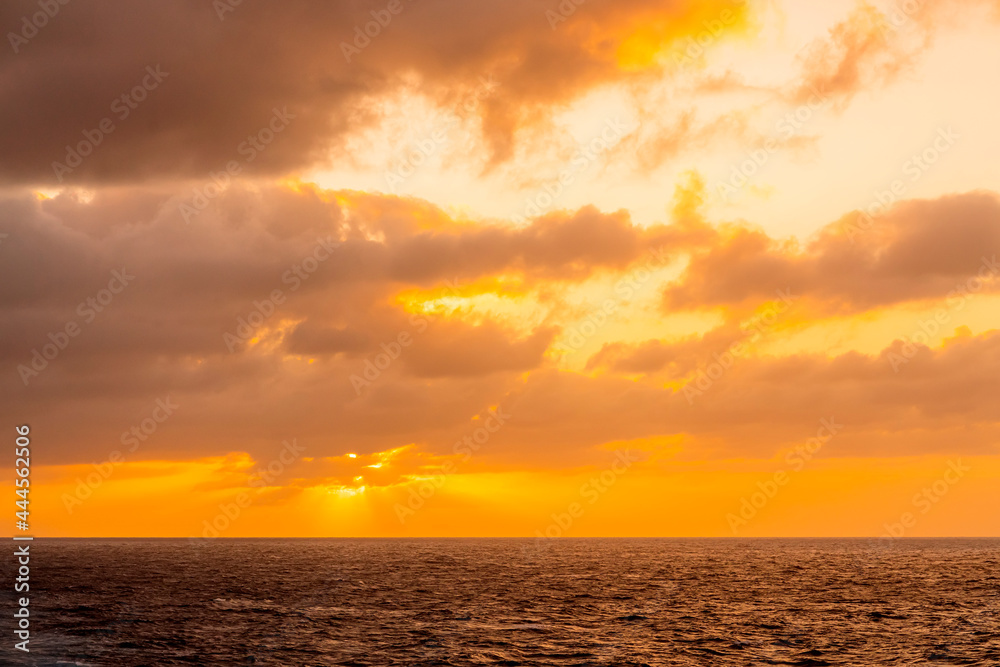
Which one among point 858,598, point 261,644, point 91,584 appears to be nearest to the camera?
point 261,644

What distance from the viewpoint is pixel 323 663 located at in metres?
49.0

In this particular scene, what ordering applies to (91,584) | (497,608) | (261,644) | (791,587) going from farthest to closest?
(91,584), (791,587), (497,608), (261,644)

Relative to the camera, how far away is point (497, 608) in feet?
255

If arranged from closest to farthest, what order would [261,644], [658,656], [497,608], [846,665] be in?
[846,665]
[658,656]
[261,644]
[497,608]

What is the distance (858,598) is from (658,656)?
4719 centimetres

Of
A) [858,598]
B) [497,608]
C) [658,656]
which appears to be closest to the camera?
[658,656]

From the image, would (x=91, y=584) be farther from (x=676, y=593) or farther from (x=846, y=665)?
(x=846, y=665)

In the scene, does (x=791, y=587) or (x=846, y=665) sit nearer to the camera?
(x=846, y=665)

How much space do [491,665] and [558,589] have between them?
173 feet

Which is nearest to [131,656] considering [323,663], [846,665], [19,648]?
[19,648]

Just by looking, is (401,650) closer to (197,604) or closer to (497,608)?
(497,608)

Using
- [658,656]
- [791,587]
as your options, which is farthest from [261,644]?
[791,587]

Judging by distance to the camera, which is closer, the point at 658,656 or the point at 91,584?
the point at 658,656

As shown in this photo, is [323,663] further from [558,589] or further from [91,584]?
[91,584]
